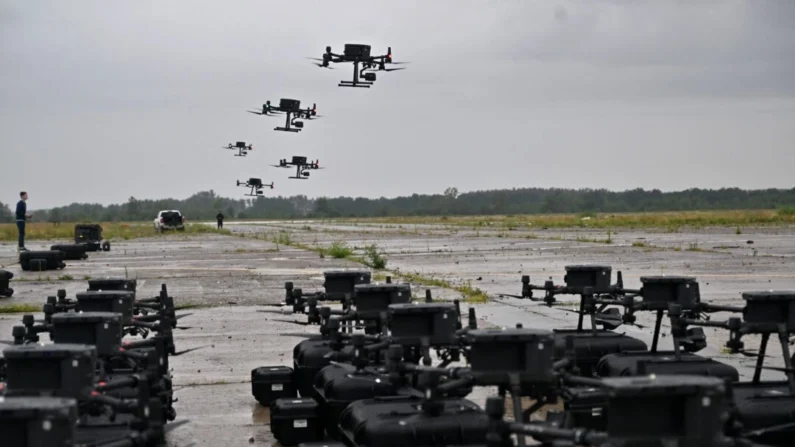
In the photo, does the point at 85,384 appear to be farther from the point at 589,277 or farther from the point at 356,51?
the point at 356,51

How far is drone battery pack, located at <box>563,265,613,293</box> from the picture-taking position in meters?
13.5

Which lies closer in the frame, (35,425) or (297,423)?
(35,425)

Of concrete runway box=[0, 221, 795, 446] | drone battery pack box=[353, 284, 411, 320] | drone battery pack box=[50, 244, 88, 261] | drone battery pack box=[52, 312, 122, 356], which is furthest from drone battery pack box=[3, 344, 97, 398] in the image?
drone battery pack box=[50, 244, 88, 261]

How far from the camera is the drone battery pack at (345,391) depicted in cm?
1018

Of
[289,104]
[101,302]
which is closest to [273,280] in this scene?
[101,302]

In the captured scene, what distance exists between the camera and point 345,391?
10.4m

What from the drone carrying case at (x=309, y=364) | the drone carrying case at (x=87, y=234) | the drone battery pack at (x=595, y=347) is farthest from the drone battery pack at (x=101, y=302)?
the drone carrying case at (x=87, y=234)

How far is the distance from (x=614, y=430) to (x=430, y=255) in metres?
39.8

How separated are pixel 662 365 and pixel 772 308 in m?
1.37

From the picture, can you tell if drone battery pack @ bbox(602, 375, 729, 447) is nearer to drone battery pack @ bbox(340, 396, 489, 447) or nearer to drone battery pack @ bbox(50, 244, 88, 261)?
drone battery pack @ bbox(340, 396, 489, 447)

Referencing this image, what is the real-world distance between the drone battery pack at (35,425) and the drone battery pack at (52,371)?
160 cm

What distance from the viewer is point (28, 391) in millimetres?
7590

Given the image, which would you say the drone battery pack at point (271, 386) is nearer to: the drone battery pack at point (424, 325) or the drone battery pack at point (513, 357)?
the drone battery pack at point (424, 325)

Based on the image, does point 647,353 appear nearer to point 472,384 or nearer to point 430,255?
point 472,384
